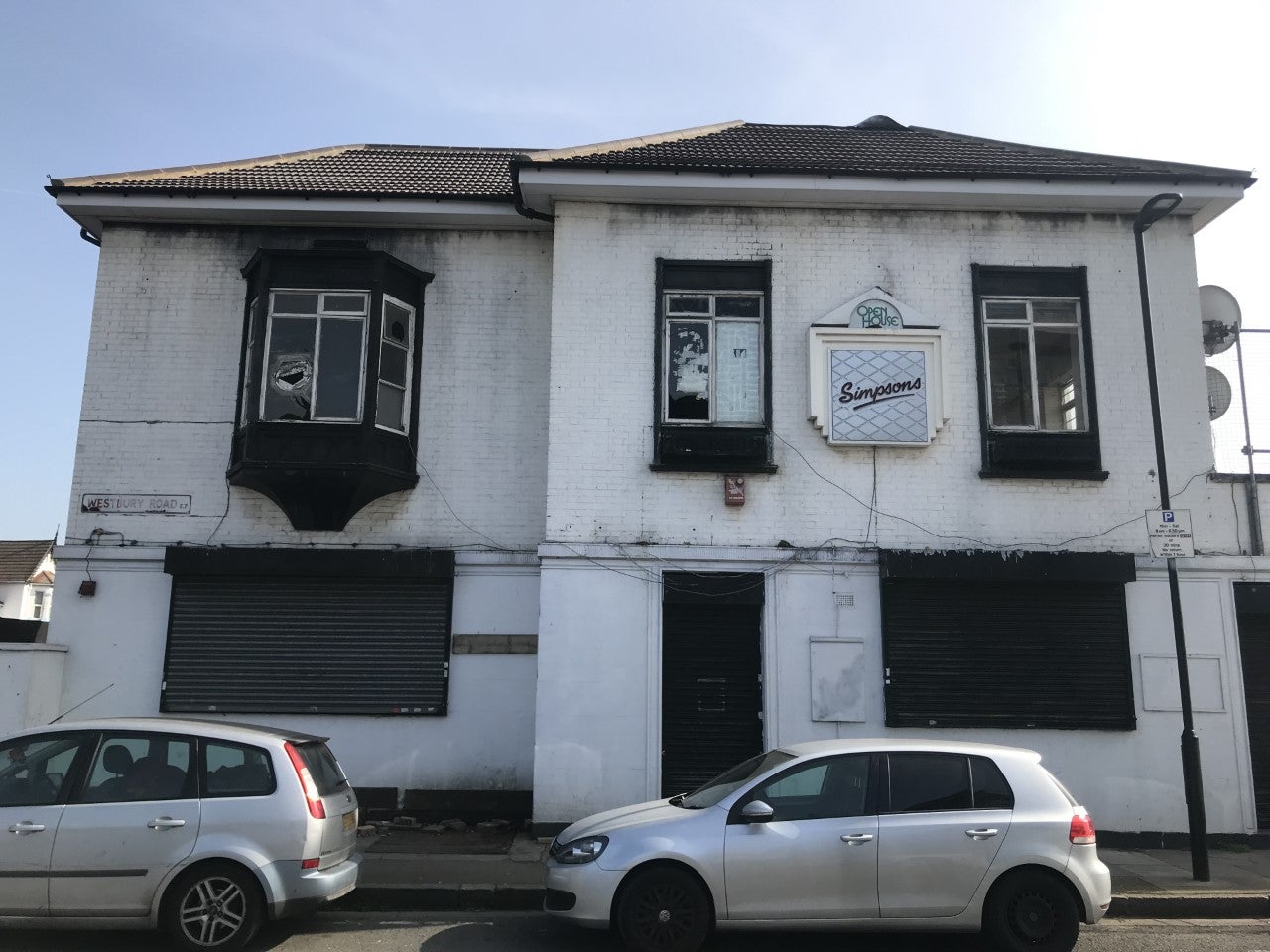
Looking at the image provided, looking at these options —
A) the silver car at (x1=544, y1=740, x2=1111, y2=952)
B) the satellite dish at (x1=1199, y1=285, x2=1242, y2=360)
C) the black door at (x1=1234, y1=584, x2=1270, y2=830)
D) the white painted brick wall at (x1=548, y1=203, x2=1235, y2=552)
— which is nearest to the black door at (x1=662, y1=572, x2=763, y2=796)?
the white painted brick wall at (x1=548, y1=203, x2=1235, y2=552)

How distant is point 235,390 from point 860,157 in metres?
8.39

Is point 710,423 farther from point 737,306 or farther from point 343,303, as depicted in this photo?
point 343,303

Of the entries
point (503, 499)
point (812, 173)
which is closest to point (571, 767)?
point (503, 499)

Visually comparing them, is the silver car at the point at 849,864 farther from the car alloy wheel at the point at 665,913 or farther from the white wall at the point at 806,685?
the white wall at the point at 806,685

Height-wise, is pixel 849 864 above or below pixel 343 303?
below

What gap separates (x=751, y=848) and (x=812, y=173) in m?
7.69

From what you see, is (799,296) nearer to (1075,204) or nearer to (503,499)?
(1075,204)

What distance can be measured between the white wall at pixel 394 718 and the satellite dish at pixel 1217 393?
8.65 metres

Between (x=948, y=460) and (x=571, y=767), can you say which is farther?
(x=948, y=460)

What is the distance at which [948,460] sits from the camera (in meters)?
10.9

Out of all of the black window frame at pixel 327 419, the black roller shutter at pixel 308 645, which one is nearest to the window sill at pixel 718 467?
the black roller shutter at pixel 308 645

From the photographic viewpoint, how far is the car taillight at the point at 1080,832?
21.7 ft

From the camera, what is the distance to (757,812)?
649 centimetres

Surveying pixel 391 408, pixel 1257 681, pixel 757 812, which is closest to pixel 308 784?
pixel 757 812
